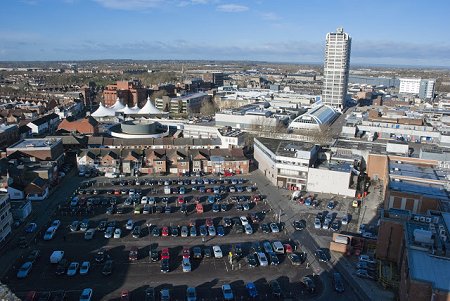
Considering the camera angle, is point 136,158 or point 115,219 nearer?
point 115,219

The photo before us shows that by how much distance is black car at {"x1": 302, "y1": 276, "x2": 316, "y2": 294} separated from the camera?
16.0 meters

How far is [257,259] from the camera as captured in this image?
18594mm

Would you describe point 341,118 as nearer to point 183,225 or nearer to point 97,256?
point 183,225

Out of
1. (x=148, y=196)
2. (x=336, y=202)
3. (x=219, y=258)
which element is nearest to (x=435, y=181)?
(x=336, y=202)

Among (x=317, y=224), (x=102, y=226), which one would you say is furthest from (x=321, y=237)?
(x=102, y=226)

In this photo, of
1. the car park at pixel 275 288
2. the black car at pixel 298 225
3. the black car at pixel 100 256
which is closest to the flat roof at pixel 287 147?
the black car at pixel 298 225

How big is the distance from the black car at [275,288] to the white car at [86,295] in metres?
7.86

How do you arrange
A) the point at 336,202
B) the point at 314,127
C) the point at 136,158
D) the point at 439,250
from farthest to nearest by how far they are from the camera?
the point at 314,127 → the point at 136,158 → the point at 336,202 → the point at 439,250

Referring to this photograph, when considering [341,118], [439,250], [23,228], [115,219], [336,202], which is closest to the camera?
[439,250]

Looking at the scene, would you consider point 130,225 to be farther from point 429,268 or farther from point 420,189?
point 420,189

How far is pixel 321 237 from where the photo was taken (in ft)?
69.7

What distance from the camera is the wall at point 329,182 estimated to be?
2770 centimetres

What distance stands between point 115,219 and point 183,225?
461 centimetres

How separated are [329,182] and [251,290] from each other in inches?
582
